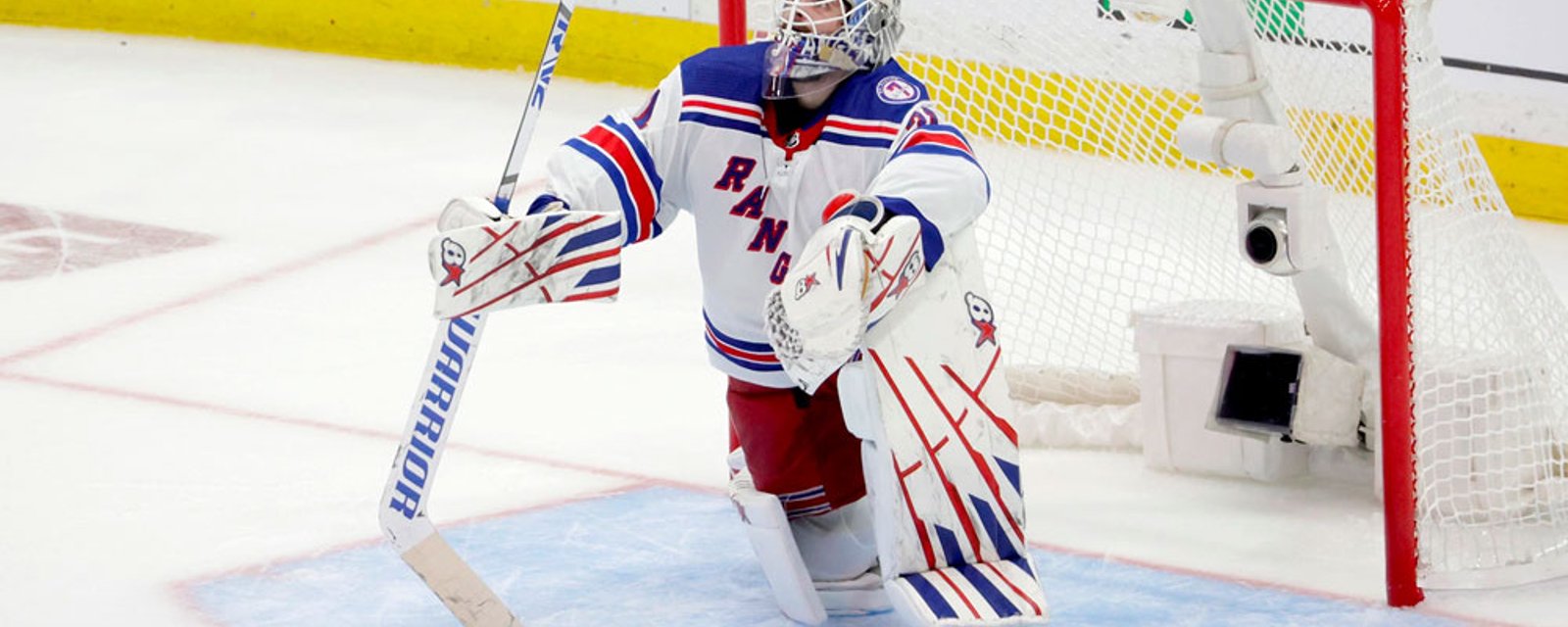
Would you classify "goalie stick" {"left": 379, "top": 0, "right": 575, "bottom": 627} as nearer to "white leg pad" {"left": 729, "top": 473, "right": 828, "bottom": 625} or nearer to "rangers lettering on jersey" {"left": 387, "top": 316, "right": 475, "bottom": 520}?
"rangers lettering on jersey" {"left": 387, "top": 316, "right": 475, "bottom": 520}

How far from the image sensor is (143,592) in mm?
3082

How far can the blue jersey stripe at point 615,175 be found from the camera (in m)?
2.75

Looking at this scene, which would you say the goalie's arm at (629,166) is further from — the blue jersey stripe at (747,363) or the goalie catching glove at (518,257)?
the blue jersey stripe at (747,363)

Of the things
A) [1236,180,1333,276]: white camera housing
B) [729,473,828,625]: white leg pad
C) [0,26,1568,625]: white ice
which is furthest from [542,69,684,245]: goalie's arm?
[1236,180,1333,276]: white camera housing

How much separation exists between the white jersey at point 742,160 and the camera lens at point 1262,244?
0.58 metres

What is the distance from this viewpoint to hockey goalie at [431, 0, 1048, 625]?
101 inches

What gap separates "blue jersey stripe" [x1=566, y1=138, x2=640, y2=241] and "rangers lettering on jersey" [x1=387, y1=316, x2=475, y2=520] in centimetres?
A: 22

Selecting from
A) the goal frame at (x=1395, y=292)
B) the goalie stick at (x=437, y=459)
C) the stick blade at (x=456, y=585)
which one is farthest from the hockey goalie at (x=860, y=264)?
the goal frame at (x=1395, y=292)

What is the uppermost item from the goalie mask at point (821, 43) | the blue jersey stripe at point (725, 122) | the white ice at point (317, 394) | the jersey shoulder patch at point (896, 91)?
the goalie mask at point (821, 43)

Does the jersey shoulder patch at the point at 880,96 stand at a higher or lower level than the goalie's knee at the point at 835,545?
higher

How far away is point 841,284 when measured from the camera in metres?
2.46

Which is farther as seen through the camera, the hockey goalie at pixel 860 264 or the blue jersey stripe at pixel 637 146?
the blue jersey stripe at pixel 637 146

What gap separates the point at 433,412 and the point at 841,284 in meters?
0.58

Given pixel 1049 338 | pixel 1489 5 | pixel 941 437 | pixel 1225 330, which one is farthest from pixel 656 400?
pixel 1489 5
